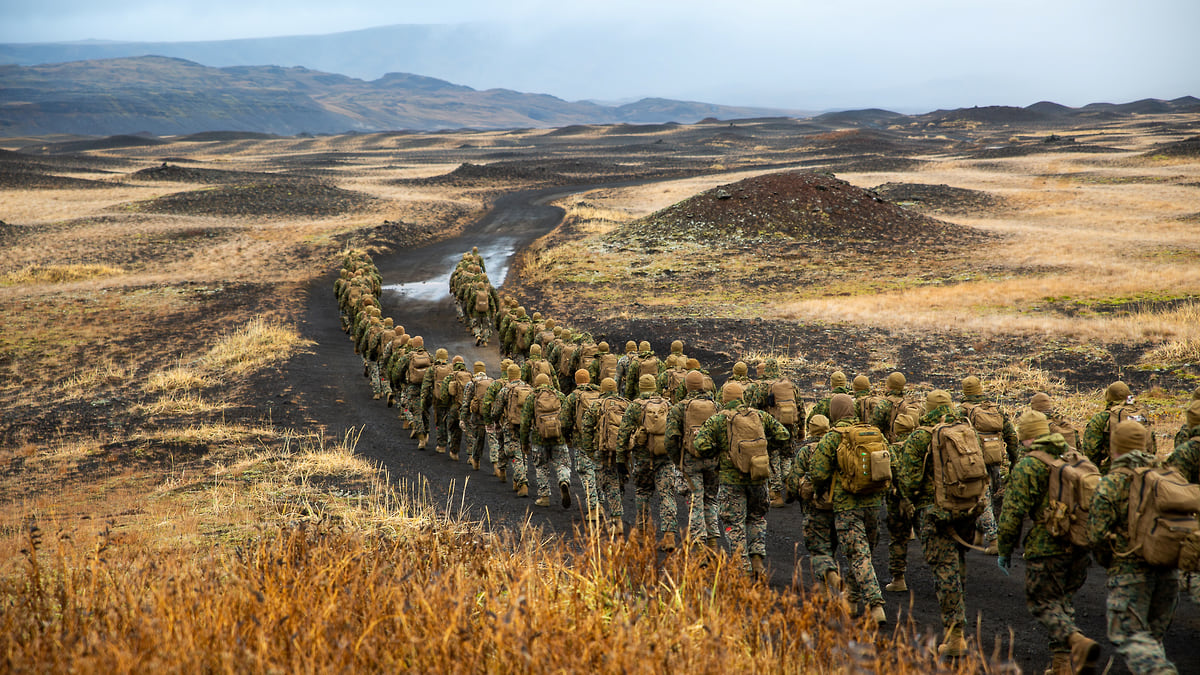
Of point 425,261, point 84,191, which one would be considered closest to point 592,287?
point 425,261

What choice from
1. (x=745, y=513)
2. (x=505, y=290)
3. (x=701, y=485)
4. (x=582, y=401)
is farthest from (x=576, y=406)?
(x=505, y=290)

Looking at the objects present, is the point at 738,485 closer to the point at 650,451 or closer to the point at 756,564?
the point at 756,564

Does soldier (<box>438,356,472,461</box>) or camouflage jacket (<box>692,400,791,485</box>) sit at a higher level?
camouflage jacket (<box>692,400,791,485</box>)

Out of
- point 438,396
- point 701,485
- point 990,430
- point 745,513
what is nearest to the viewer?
point 990,430

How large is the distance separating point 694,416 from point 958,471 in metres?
2.93

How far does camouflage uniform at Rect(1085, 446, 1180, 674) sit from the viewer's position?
5.23m

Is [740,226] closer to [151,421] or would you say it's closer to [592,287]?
[592,287]

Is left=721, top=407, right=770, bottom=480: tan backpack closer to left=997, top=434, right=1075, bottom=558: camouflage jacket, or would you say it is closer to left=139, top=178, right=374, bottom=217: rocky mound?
left=997, top=434, right=1075, bottom=558: camouflage jacket

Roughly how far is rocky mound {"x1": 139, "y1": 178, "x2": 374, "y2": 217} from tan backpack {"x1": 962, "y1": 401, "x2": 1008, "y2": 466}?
45462 millimetres

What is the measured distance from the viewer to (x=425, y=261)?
33.2 metres

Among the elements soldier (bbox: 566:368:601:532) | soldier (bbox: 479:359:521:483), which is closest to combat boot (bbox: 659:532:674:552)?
soldier (bbox: 566:368:601:532)

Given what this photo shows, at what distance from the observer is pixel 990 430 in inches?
306

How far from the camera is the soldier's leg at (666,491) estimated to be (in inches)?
341

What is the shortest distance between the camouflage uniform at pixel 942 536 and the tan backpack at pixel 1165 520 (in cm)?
142
